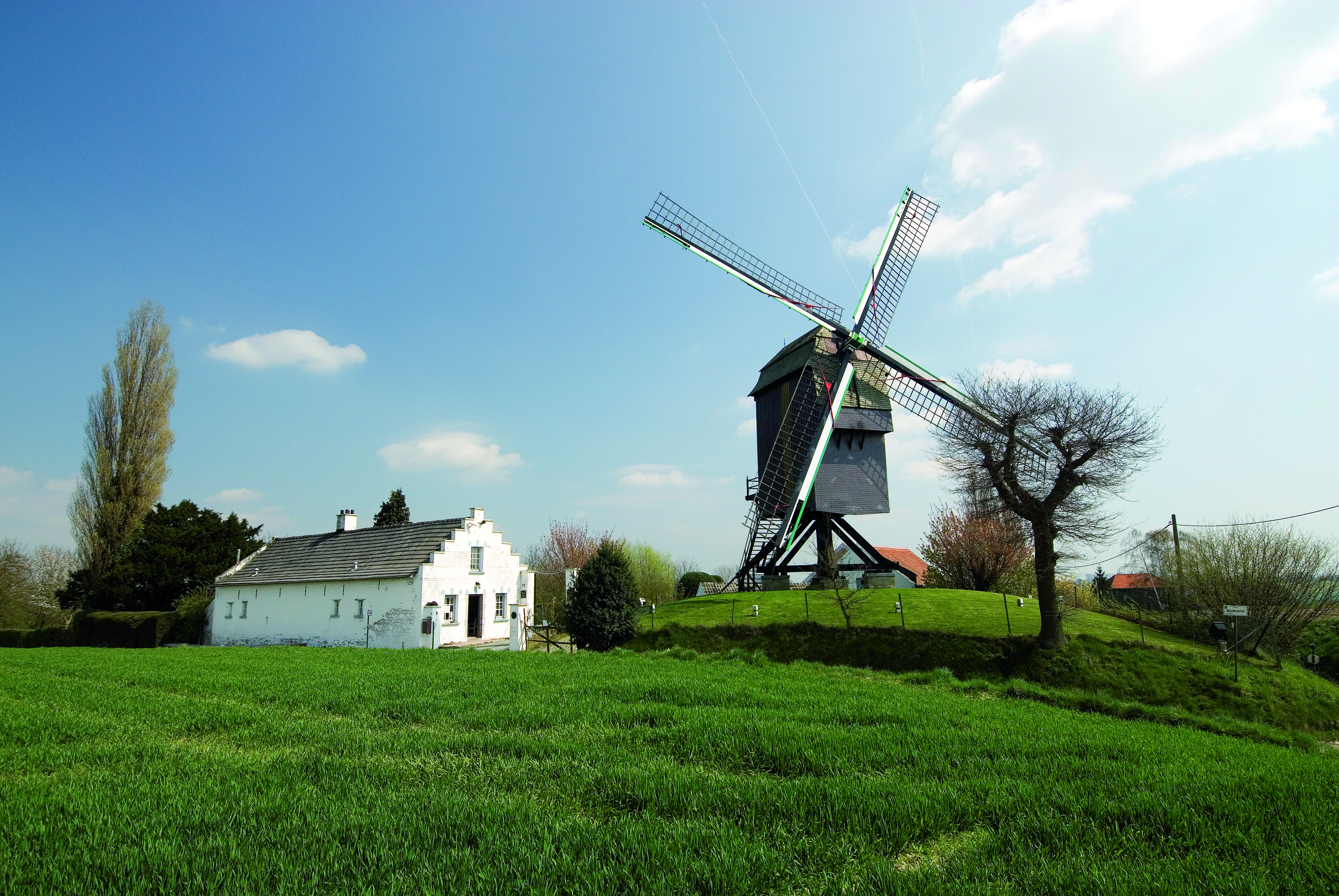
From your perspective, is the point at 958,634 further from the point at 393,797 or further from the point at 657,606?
the point at 393,797

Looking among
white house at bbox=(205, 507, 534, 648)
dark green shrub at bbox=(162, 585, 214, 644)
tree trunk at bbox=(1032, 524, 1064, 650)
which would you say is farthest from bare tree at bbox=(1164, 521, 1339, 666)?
dark green shrub at bbox=(162, 585, 214, 644)

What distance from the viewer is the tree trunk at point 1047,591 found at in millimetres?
18406

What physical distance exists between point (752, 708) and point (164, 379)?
47301 mm

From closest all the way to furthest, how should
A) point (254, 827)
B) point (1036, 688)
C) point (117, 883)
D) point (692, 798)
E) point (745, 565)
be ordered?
point (117, 883)
point (254, 827)
point (692, 798)
point (1036, 688)
point (745, 565)

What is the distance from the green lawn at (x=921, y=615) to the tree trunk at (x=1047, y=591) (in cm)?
92

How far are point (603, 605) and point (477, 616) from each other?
382 inches

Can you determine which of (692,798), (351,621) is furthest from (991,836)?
(351,621)

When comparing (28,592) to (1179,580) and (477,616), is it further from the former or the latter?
(1179,580)

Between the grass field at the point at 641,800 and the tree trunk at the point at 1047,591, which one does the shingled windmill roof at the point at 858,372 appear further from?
the grass field at the point at 641,800

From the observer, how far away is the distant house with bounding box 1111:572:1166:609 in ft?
94.1

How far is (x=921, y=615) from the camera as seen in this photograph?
22.5 metres

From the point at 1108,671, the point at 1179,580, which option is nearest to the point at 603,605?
the point at 1108,671

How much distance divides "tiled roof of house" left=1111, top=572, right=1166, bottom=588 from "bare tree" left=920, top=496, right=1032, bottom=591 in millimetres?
5314

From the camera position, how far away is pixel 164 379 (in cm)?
4284
